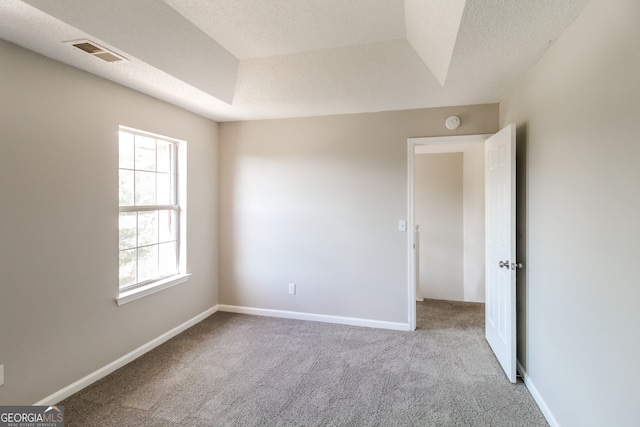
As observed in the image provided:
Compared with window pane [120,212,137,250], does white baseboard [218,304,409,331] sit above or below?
below

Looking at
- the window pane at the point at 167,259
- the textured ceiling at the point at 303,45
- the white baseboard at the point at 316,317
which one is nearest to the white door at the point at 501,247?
the textured ceiling at the point at 303,45

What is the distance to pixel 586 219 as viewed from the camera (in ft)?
5.13

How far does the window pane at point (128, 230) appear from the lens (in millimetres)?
2715

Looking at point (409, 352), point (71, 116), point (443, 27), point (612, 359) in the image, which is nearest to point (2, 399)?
point (71, 116)

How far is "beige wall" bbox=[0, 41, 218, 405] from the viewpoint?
1.89 metres

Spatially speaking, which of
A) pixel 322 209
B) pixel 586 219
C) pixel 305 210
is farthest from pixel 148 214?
pixel 586 219

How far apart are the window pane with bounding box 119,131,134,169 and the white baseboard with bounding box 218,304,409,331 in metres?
2.10

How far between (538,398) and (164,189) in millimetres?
3646

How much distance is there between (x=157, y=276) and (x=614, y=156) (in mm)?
3557

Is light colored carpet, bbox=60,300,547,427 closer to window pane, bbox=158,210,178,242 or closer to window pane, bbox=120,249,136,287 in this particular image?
window pane, bbox=120,249,136,287

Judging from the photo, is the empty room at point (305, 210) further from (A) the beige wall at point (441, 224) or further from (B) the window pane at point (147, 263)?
(A) the beige wall at point (441, 224)

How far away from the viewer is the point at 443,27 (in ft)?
6.10

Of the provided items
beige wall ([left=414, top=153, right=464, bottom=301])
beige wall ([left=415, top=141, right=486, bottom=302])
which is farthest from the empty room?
beige wall ([left=414, top=153, right=464, bottom=301])

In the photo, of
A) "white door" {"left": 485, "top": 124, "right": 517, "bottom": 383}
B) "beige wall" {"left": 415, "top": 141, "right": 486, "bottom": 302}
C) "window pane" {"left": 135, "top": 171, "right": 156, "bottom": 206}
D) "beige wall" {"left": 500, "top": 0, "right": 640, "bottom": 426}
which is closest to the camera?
"beige wall" {"left": 500, "top": 0, "right": 640, "bottom": 426}
